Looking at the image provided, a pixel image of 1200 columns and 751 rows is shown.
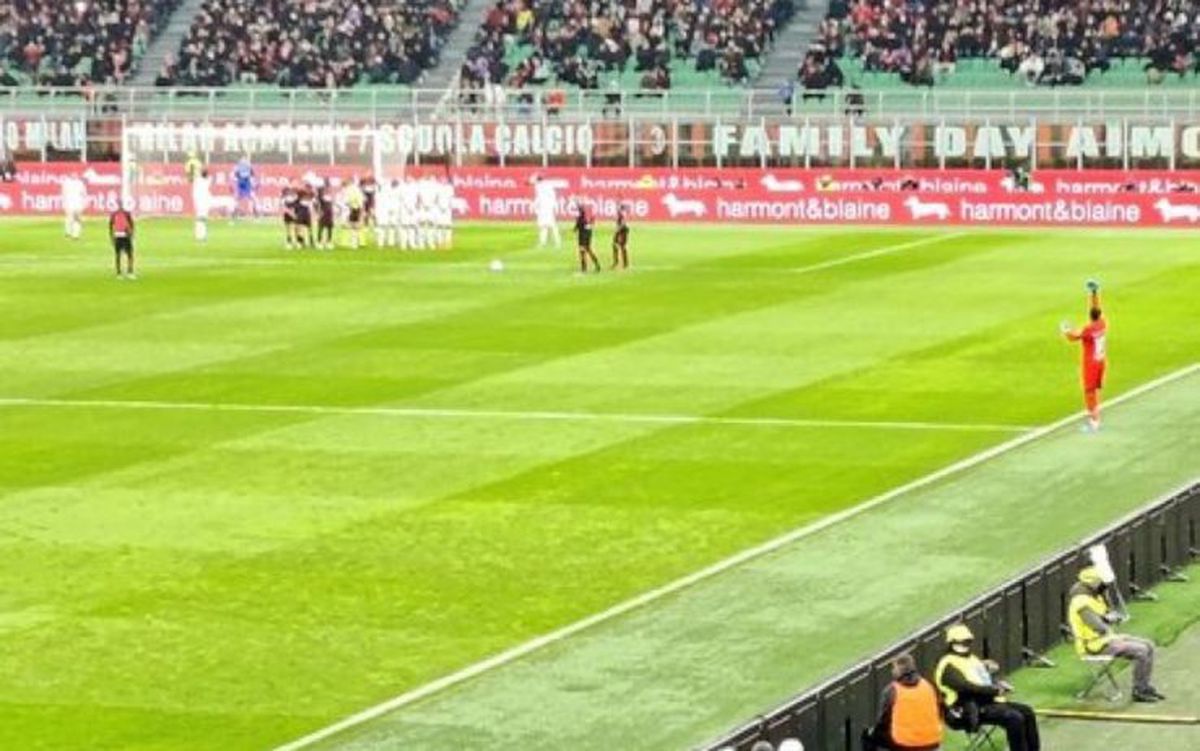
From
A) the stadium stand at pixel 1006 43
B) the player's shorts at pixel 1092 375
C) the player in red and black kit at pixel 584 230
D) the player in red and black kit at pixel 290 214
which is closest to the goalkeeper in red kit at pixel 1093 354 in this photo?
the player's shorts at pixel 1092 375

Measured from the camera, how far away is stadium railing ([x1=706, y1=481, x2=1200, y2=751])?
24000 mm

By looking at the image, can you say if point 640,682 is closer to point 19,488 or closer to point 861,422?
point 19,488

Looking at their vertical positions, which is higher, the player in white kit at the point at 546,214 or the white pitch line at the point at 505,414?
the player in white kit at the point at 546,214

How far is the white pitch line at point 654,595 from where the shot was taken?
89.8 ft

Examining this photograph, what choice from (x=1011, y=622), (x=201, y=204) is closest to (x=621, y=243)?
(x=201, y=204)

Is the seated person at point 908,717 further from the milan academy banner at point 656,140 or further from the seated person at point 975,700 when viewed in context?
the milan academy banner at point 656,140

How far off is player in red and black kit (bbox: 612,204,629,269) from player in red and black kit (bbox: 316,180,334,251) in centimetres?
963

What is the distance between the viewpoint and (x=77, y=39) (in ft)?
346

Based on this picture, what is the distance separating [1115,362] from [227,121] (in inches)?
1712

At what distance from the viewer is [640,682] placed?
28453mm

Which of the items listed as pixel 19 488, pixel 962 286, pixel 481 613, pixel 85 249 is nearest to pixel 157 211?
pixel 85 249

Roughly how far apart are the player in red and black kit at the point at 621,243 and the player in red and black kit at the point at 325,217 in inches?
379

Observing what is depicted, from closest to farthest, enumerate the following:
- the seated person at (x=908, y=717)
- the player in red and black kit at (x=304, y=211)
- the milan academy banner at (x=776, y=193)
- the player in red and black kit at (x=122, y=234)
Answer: the seated person at (x=908, y=717)
the player in red and black kit at (x=122, y=234)
the player in red and black kit at (x=304, y=211)
the milan academy banner at (x=776, y=193)

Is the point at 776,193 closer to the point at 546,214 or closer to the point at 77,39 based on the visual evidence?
the point at 546,214
